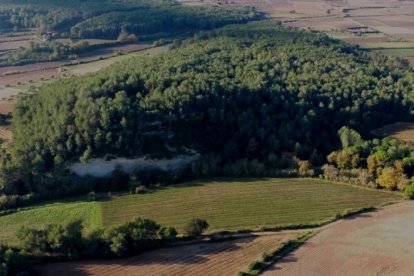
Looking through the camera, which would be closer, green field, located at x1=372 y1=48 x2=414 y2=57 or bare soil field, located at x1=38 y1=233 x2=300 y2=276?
bare soil field, located at x1=38 y1=233 x2=300 y2=276

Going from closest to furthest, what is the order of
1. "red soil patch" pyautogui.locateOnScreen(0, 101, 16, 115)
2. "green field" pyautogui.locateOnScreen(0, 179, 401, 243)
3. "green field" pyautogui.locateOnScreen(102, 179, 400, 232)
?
"green field" pyautogui.locateOnScreen(0, 179, 401, 243) < "green field" pyautogui.locateOnScreen(102, 179, 400, 232) < "red soil patch" pyautogui.locateOnScreen(0, 101, 16, 115)

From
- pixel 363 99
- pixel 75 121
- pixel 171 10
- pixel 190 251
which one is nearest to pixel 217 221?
pixel 190 251

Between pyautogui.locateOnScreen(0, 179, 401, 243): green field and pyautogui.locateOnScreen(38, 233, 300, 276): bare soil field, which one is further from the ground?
pyautogui.locateOnScreen(0, 179, 401, 243): green field

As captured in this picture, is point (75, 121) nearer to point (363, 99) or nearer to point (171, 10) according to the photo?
point (363, 99)

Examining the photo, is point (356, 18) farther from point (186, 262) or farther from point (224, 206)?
point (186, 262)

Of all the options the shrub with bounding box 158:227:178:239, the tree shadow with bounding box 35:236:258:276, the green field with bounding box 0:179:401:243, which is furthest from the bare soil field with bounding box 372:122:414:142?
the shrub with bounding box 158:227:178:239

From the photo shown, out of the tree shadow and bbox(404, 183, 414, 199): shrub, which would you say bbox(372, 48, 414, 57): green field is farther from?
the tree shadow

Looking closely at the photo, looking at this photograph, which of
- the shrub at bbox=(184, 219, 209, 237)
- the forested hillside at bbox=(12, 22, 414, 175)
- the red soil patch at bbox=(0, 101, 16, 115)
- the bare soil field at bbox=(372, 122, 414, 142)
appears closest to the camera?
the shrub at bbox=(184, 219, 209, 237)

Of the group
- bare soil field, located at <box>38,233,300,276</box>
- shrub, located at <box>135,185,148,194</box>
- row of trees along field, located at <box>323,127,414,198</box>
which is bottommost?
bare soil field, located at <box>38,233,300,276</box>

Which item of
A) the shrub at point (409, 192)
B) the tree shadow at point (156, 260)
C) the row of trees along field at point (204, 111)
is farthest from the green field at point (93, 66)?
the shrub at point (409, 192)
